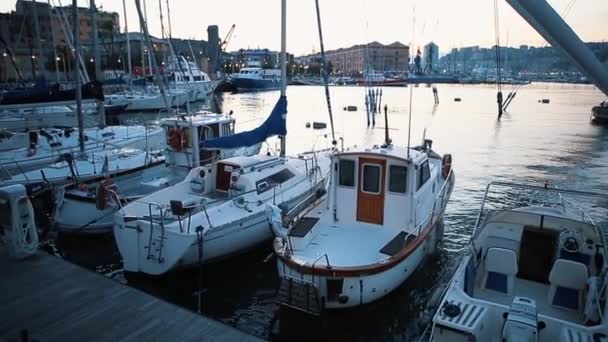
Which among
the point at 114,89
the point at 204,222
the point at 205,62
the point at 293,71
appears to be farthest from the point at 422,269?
the point at 293,71

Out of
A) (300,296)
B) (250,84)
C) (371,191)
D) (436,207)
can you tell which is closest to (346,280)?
(300,296)

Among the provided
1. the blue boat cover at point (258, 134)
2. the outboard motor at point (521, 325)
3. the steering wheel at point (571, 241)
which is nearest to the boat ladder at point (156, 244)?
the blue boat cover at point (258, 134)

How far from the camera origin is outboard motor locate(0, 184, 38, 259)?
7.83m

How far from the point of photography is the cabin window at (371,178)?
1027 centimetres

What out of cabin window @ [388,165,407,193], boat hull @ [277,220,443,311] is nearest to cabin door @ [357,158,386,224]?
cabin window @ [388,165,407,193]

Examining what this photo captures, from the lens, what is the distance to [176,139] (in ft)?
50.3

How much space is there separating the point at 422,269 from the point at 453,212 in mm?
6116

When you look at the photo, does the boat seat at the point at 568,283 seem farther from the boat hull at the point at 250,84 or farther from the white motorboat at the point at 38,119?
the boat hull at the point at 250,84

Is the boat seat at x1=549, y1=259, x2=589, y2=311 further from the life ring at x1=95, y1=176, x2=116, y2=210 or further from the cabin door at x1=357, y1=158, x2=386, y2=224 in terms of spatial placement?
the life ring at x1=95, y1=176, x2=116, y2=210

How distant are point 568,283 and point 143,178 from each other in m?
13.3

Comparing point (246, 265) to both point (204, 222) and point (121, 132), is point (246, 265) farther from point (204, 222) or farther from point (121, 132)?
point (121, 132)

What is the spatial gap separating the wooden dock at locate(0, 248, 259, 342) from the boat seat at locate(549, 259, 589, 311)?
568 cm

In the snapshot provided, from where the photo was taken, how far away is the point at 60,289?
23.1 ft

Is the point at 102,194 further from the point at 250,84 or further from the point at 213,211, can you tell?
the point at 250,84
